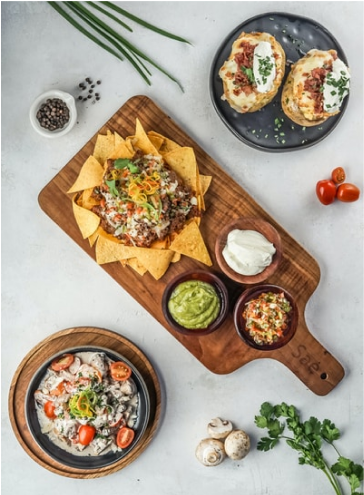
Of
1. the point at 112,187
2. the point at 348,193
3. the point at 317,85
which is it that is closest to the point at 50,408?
the point at 112,187

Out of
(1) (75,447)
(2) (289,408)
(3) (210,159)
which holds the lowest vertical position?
(2) (289,408)

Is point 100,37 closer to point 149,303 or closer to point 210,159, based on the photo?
point 210,159

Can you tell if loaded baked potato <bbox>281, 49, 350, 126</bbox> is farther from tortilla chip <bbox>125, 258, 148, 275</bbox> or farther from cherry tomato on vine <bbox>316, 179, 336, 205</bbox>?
tortilla chip <bbox>125, 258, 148, 275</bbox>

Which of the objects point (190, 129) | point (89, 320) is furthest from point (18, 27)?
point (89, 320)

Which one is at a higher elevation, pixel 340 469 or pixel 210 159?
pixel 210 159

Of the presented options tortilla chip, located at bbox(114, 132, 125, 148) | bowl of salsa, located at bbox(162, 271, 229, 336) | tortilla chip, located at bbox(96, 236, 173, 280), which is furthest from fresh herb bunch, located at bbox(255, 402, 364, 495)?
tortilla chip, located at bbox(114, 132, 125, 148)

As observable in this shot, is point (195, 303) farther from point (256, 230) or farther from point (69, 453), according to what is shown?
point (69, 453)
